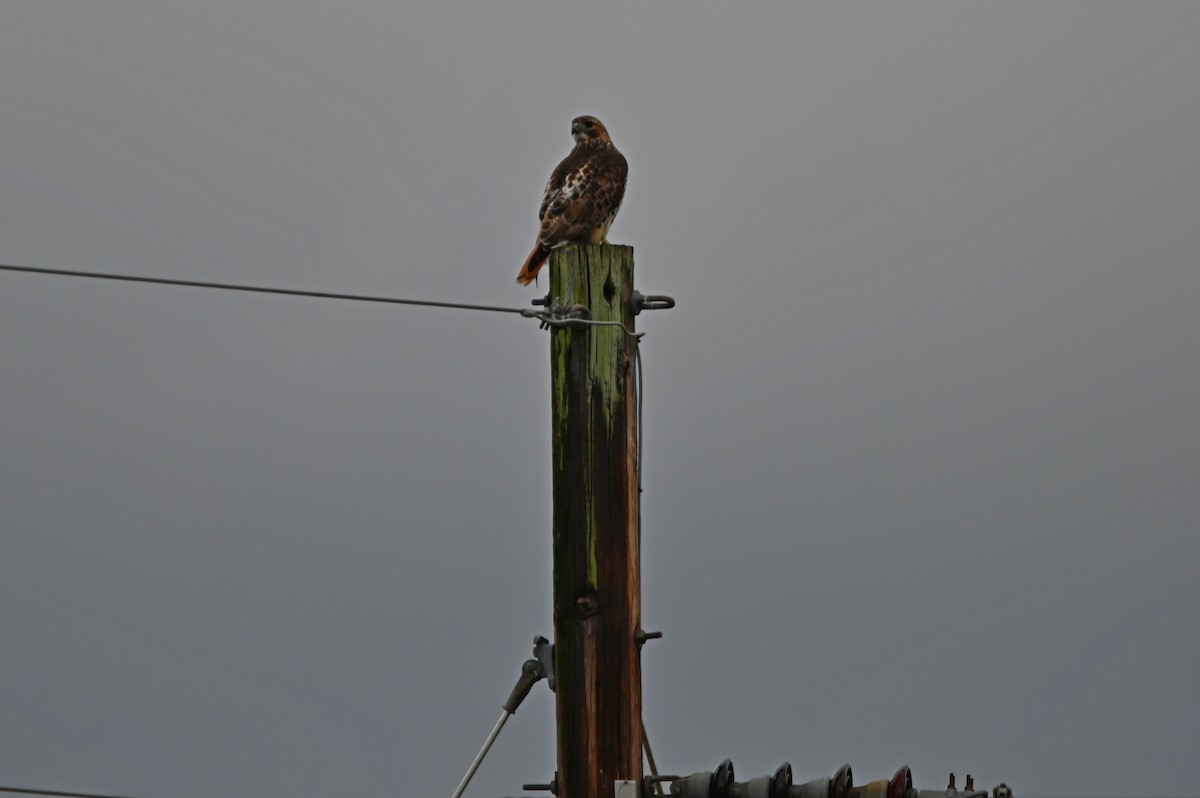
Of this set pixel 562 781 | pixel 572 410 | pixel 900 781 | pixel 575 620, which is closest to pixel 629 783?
pixel 562 781

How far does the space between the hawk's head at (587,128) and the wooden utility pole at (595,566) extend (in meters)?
4.78

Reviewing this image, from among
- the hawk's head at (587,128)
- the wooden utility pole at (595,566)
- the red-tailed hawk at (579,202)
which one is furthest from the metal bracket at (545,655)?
the hawk's head at (587,128)

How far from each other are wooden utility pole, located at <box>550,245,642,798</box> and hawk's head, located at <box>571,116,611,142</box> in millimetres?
4778

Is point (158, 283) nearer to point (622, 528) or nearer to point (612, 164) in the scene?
point (622, 528)

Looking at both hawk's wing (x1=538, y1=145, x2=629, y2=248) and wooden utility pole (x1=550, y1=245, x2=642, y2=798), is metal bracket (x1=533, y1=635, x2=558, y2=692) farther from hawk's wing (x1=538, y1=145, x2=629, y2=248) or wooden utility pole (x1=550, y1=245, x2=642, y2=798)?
hawk's wing (x1=538, y1=145, x2=629, y2=248)

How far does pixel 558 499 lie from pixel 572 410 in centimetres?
Answer: 27

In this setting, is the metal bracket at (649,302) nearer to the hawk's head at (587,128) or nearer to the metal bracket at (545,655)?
the metal bracket at (545,655)

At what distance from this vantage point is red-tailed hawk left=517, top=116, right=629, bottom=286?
6.99 metres

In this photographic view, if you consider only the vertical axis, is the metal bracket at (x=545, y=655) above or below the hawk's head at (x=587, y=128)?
below

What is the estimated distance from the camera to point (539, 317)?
182 inches

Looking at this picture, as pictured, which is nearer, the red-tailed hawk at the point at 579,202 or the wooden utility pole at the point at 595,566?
the wooden utility pole at the point at 595,566

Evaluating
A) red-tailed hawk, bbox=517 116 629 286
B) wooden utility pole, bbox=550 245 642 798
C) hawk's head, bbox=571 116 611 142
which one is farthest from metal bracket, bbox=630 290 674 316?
hawk's head, bbox=571 116 611 142

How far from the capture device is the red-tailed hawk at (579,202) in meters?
6.99

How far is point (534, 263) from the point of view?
23.0 feet
